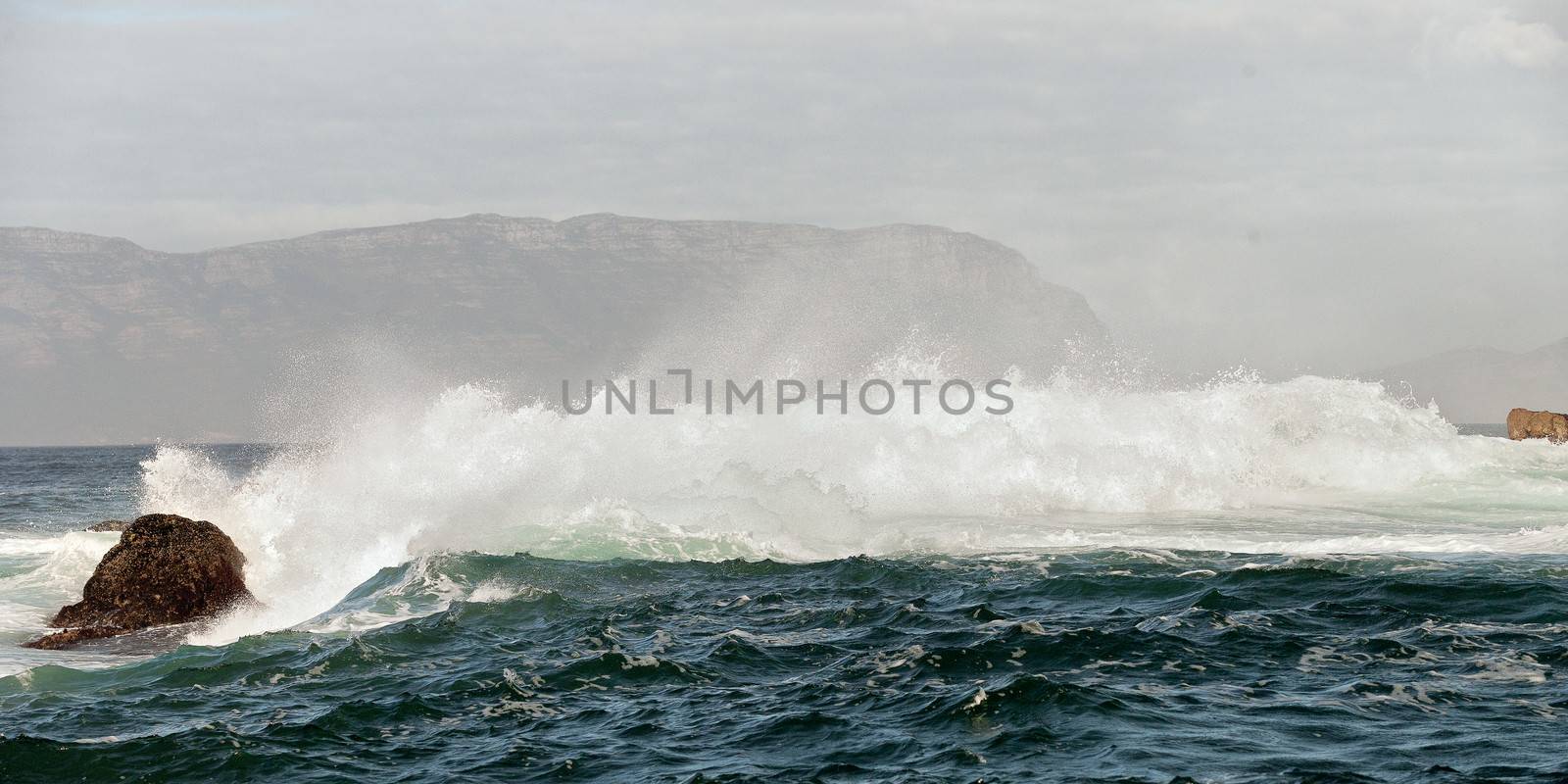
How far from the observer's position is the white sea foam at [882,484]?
20.3 meters

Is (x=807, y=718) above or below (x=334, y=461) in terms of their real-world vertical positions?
below

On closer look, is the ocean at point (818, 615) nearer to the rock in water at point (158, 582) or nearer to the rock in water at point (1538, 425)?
the rock in water at point (158, 582)

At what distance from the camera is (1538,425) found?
51281 mm

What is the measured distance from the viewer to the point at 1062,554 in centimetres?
1831

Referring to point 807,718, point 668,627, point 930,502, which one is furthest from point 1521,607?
point 930,502

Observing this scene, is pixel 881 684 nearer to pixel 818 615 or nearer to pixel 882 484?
pixel 818 615

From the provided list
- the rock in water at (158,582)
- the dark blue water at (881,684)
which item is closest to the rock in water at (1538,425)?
the dark blue water at (881,684)

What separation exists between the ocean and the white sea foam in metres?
0.12

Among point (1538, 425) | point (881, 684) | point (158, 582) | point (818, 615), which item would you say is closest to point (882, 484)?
point (818, 615)

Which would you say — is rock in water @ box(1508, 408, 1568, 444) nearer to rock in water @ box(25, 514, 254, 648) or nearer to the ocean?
the ocean

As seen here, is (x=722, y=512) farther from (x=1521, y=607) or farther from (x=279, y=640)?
(x=1521, y=607)

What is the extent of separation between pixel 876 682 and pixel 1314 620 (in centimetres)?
489

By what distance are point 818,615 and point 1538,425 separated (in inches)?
1883

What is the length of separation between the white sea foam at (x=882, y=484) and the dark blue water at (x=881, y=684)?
9.03 ft
